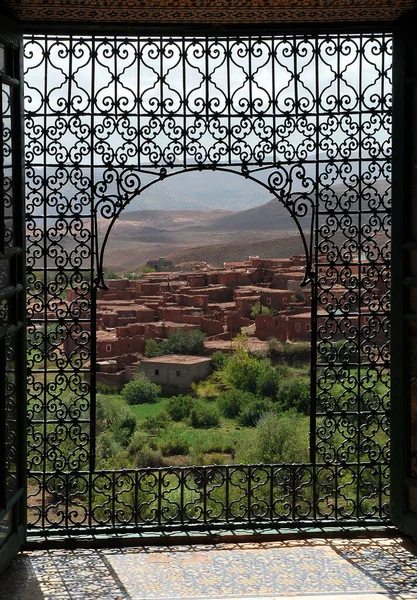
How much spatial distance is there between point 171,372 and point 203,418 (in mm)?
2807

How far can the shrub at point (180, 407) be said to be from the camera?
2617 cm

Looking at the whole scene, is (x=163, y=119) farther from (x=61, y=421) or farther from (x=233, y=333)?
(x=233, y=333)

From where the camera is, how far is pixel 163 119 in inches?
169

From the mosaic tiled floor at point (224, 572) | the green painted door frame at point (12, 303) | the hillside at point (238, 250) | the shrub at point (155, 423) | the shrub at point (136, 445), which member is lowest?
the shrub at point (136, 445)

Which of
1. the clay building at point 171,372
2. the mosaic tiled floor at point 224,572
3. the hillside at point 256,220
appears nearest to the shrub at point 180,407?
the clay building at point 171,372

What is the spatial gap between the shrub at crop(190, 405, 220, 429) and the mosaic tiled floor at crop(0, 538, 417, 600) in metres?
21.5

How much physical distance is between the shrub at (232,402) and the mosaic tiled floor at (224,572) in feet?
73.6

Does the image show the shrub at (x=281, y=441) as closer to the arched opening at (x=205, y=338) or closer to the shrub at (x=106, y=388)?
the arched opening at (x=205, y=338)

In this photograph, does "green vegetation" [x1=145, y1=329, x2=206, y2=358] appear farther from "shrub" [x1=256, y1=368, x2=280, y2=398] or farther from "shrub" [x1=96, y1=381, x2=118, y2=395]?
"shrub" [x1=256, y1=368, x2=280, y2=398]

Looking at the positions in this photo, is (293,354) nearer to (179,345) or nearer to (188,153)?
(179,345)

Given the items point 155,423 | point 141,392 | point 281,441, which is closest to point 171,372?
point 141,392

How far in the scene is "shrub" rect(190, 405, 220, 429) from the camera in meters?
25.7

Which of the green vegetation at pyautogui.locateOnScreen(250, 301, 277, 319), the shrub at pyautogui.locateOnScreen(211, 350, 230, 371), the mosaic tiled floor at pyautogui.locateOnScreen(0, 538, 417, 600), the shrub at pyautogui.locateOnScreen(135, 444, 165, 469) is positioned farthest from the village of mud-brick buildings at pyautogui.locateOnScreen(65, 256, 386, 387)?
the mosaic tiled floor at pyautogui.locateOnScreen(0, 538, 417, 600)

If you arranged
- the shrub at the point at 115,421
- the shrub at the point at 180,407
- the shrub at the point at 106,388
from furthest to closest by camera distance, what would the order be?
the shrub at the point at 106,388 → the shrub at the point at 180,407 → the shrub at the point at 115,421
